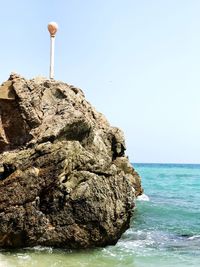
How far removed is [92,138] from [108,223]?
4.92 m

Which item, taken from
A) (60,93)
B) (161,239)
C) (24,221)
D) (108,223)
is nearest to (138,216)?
(161,239)

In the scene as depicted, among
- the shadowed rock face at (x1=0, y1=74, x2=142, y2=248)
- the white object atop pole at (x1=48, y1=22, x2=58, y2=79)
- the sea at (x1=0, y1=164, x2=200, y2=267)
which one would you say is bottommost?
the sea at (x1=0, y1=164, x2=200, y2=267)

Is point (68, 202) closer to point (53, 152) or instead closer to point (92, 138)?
point (53, 152)

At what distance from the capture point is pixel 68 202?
1327cm

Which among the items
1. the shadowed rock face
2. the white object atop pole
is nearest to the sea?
the shadowed rock face

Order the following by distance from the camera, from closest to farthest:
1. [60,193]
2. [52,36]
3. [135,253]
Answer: [60,193] < [135,253] < [52,36]

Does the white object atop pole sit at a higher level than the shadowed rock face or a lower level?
higher

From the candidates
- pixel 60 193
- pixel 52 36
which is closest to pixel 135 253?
pixel 60 193

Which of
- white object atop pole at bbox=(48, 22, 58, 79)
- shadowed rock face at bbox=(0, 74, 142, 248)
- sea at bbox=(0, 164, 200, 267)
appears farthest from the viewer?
white object atop pole at bbox=(48, 22, 58, 79)

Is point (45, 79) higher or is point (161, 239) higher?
point (45, 79)

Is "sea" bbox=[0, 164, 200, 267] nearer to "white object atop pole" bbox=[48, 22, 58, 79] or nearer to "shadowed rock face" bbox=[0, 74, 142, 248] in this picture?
"shadowed rock face" bbox=[0, 74, 142, 248]

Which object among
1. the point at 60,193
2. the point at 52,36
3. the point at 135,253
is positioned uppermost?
the point at 52,36

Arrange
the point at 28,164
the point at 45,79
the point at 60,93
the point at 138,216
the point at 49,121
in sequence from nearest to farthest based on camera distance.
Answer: the point at 28,164 < the point at 49,121 < the point at 60,93 < the point at 45,79 < the point at 138,216

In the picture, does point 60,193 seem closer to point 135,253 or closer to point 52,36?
point 135,253
